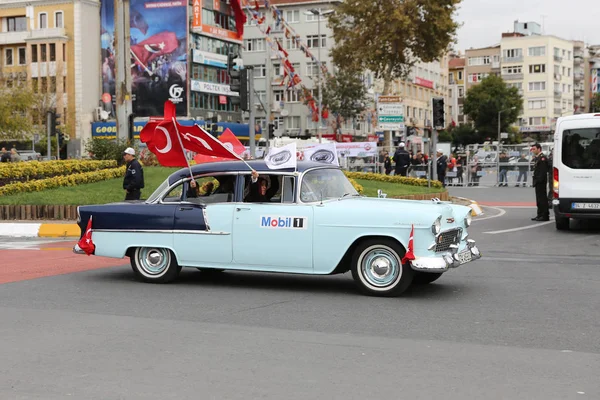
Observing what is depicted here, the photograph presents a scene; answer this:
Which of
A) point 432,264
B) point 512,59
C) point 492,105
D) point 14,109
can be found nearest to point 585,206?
point 432,264

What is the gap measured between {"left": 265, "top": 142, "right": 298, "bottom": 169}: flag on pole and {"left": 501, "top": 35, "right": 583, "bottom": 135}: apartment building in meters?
126

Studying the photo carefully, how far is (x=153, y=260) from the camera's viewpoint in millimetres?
11211

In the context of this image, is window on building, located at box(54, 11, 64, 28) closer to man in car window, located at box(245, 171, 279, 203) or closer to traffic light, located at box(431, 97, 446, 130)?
traffic light, located at box(431, 97, 446, 130)

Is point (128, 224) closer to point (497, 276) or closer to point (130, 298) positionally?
point (130, 298)

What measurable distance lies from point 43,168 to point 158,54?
166 ft

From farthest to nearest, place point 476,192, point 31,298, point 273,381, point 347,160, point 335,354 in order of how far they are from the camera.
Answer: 1. point 347,160
2. point 476,192
3. point 31,298
4. point 335,354
5. point 273,381

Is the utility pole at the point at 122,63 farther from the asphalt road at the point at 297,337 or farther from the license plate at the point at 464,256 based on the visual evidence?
the license plate at the point at 464,256

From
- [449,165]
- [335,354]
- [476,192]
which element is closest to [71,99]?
[449,165]

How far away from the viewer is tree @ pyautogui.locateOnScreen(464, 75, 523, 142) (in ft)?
373

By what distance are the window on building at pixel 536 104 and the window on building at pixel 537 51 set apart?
6979 mm

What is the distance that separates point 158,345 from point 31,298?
3.24 meters

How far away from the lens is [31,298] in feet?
32.8

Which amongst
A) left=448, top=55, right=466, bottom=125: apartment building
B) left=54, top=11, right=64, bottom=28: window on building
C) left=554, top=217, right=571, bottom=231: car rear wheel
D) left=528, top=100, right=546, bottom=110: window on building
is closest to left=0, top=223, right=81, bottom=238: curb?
left=554, top=217, right=571, bottom=231: car rear wheel

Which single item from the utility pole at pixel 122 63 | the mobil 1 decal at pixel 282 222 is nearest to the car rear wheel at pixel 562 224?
the mobil 1 decal at pixel 282 222
